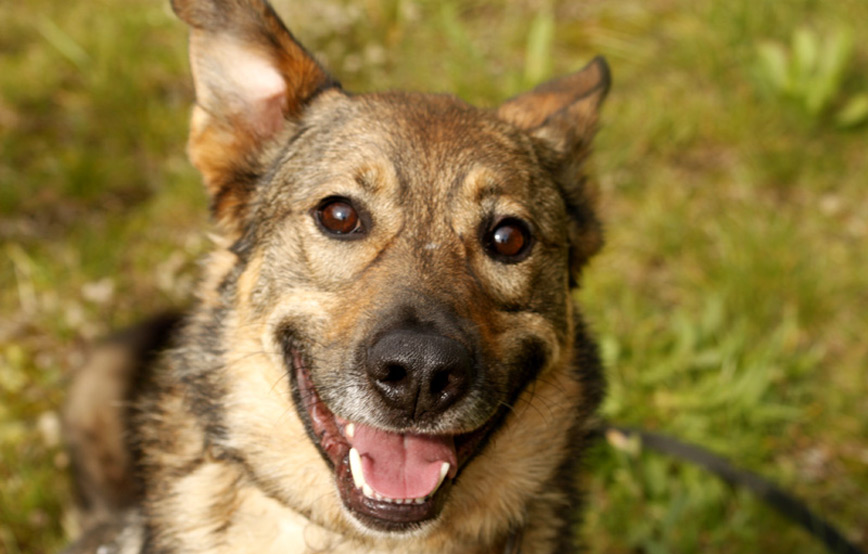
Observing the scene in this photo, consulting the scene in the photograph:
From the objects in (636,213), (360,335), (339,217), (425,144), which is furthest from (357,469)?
(636,213)

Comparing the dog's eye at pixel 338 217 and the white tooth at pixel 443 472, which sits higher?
the dog's eye at pixel 338 217

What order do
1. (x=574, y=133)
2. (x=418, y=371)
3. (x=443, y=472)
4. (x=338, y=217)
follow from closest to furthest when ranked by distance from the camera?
1. (x=418, y=371)
2. (x=443, y=472)
3. (x=338, y=217)
4. (x=574, y=133)

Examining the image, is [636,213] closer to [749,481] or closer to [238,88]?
[749,481]

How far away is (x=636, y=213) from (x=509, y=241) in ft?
9.83

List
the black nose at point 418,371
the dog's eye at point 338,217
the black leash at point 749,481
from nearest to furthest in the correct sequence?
the black nose at point 418,371 < the dog's eye at point 338,217 < the black leash at point 749,481

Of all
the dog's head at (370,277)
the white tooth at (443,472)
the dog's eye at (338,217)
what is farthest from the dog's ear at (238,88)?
the white tooth at (443,472)

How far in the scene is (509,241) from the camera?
3039mm

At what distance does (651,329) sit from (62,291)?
3.51m

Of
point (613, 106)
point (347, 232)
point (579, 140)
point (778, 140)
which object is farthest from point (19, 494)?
point (778, 140)

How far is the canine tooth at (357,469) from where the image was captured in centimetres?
265

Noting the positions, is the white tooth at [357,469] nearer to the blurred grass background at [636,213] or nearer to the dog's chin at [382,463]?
the dog's chin at [382,463]

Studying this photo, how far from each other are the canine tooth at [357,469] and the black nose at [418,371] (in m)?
0.25

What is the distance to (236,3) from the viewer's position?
9.84 feet

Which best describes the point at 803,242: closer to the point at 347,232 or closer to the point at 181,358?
the point at 347,232
